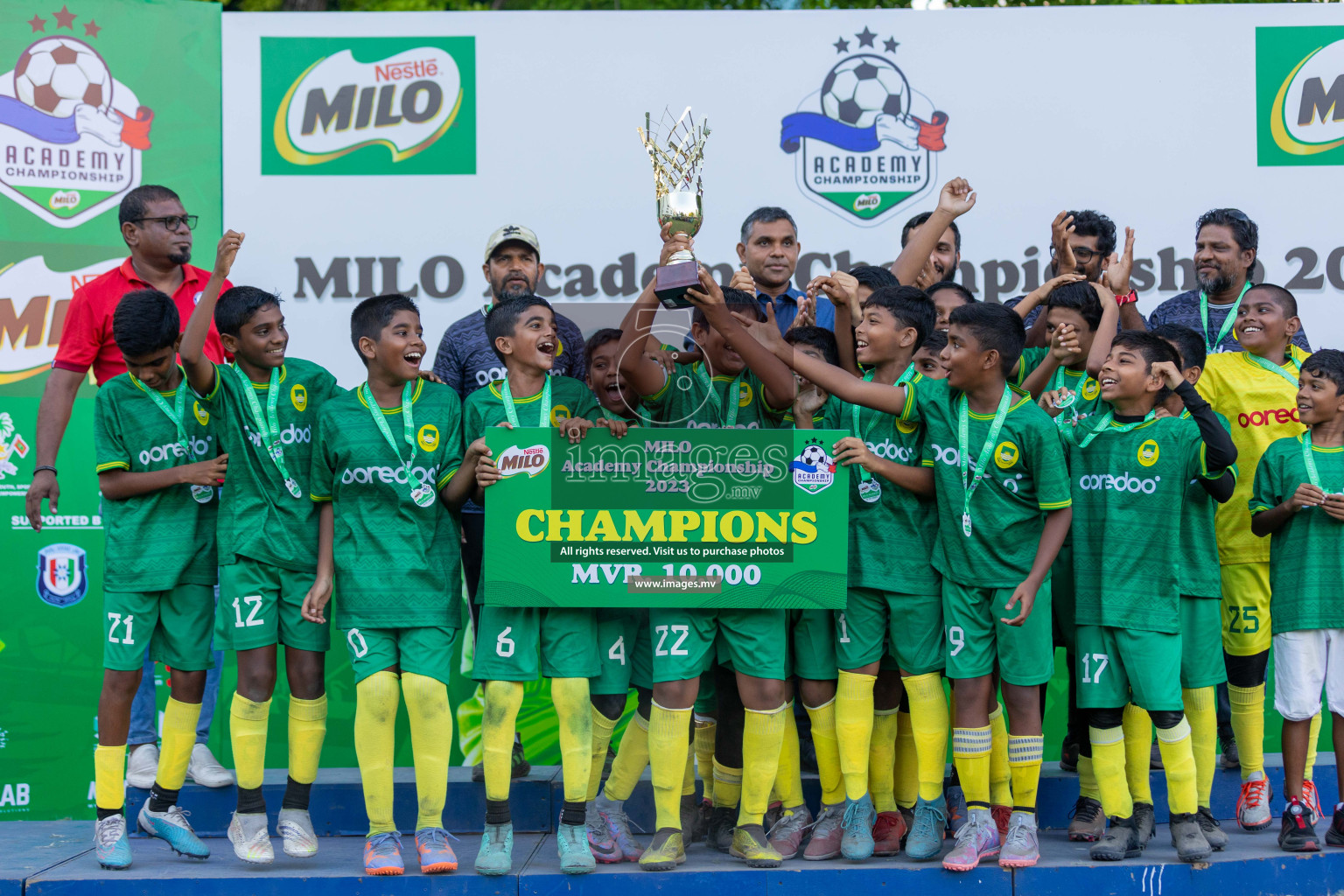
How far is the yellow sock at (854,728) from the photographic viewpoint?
12.8 feet

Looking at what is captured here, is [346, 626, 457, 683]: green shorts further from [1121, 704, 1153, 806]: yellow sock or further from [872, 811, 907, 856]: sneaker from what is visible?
[1121, 704, 1153, 806]: yellow sock

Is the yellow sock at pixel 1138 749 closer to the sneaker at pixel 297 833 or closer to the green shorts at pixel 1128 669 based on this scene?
the green shorts at pixel 1128 669

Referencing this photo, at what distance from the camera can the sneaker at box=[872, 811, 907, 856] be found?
12.9 ft

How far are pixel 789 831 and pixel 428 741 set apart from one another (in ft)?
4.00

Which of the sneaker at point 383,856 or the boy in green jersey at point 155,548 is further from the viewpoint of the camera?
the boy in green jersey at point 155,548

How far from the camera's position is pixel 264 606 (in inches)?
157

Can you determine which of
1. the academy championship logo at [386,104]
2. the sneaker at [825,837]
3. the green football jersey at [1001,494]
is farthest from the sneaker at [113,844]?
the academy championship logo at [386,104]

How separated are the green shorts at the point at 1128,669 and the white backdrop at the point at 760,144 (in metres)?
2.28

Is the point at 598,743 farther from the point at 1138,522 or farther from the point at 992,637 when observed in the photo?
the point at 1138,522

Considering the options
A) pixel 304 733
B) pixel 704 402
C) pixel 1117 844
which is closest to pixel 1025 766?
pixel 1117 844

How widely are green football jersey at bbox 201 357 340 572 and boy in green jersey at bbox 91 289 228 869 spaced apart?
4.0 inches

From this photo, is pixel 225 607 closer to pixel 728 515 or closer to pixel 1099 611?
Answer: pixel 728 515

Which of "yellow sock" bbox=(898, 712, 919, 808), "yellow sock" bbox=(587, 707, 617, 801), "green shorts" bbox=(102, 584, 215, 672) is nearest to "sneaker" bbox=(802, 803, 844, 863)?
"yellow sock" bbox=(898, 712, 919, 808)

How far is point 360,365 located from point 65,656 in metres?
1.87
